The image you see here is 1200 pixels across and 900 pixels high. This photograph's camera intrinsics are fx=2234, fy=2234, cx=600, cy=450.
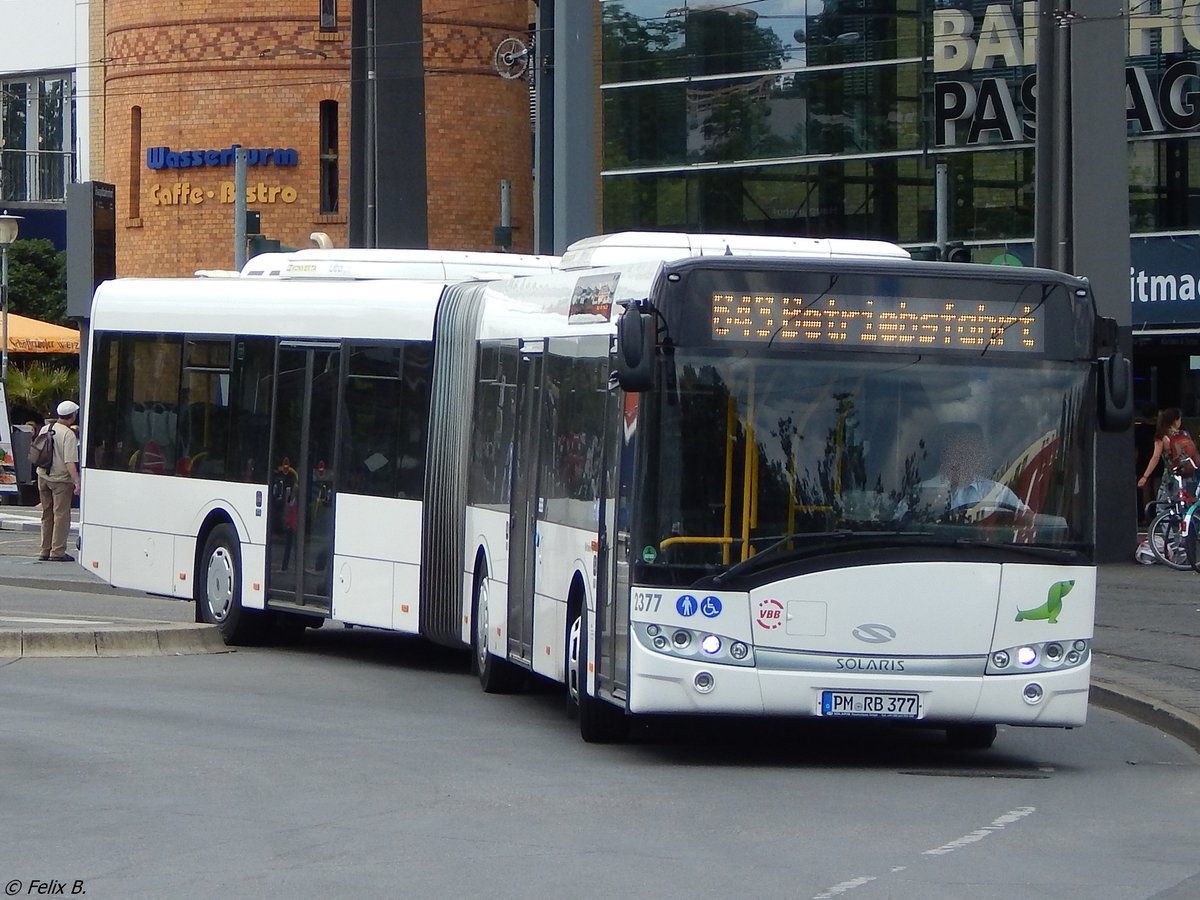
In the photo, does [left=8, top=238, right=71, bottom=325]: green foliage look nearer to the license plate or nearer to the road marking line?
the license plate

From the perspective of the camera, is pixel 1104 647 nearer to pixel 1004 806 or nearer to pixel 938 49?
pixel 1004 806

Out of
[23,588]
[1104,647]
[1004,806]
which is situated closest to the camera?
[1004,806]

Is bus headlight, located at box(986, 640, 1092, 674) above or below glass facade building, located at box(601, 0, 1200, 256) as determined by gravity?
below

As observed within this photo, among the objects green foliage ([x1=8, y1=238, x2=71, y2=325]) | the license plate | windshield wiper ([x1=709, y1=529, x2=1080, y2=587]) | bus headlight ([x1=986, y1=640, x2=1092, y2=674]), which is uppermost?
green foliage ([x1=8, y1=238, x2=71, y2=325])

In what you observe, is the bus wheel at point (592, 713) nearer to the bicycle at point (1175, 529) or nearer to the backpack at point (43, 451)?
the bicycle at point (1175, 529)

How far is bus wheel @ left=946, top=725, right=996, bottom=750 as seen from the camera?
40.0ft

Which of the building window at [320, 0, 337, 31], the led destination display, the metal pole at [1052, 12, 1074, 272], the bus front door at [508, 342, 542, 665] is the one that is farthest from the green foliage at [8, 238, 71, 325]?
the led destination display

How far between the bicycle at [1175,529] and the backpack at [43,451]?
42.2 ft

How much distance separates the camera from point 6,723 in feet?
39.2

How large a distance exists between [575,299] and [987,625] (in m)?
3.05

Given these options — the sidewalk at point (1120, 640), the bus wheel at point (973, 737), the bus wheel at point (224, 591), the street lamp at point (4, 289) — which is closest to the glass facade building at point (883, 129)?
the sidewalk at point (1120, 640)

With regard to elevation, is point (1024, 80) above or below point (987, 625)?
above

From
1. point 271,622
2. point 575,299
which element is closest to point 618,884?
point 575,299

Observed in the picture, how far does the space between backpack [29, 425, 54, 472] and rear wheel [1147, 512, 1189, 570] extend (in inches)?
506
